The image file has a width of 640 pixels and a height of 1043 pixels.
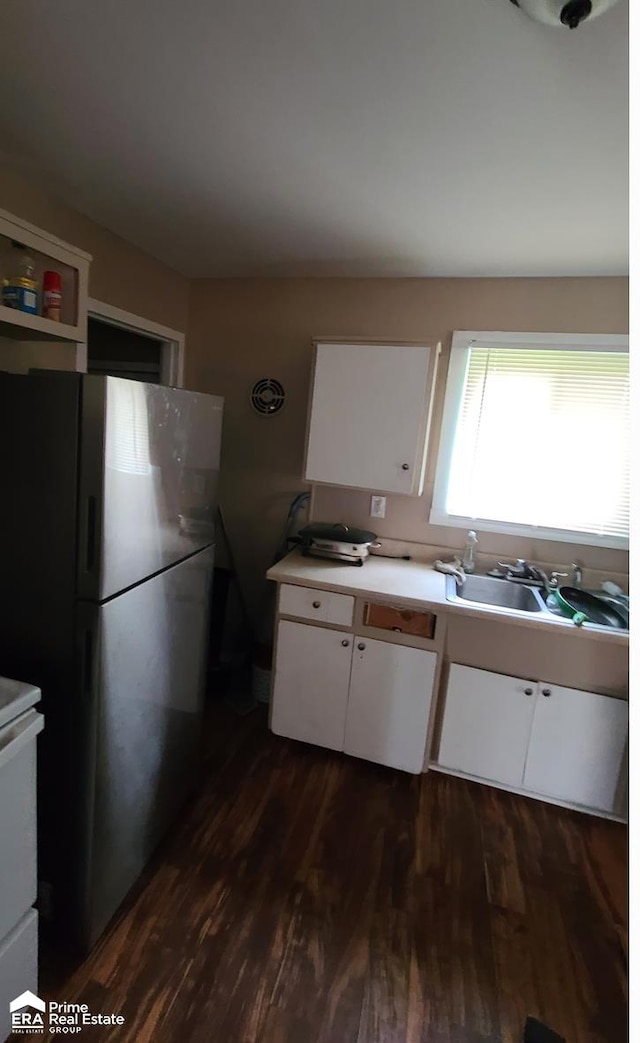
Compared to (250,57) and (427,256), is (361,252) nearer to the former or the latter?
(427,256)

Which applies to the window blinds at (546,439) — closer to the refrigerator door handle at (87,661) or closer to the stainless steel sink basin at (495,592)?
the stainless steel sink basin at (495,592)

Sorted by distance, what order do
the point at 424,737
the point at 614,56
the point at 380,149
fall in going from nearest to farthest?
the point at 614,56
the point at 380,149
the point at 424,737

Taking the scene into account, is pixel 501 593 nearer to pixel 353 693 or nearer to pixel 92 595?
pixel 353 693

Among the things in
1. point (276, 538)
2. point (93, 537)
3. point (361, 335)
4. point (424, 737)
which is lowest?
point (424, 737)

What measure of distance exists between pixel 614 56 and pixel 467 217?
29.8 inches

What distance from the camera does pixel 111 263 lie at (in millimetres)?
2135

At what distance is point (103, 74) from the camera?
1.18 meters

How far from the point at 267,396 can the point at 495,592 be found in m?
1.58

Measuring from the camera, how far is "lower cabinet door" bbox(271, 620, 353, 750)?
214 cm

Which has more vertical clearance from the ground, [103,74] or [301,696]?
[103,74]

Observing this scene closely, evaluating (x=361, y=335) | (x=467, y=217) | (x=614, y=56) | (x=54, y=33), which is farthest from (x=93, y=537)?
(x=361, y=335)

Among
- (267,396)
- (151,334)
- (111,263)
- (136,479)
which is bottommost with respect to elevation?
(136,479)

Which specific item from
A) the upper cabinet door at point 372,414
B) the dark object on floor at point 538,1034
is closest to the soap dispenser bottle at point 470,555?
the upper cabinet door at point 372,414

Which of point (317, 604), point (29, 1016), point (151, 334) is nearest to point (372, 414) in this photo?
point (317, 604)
